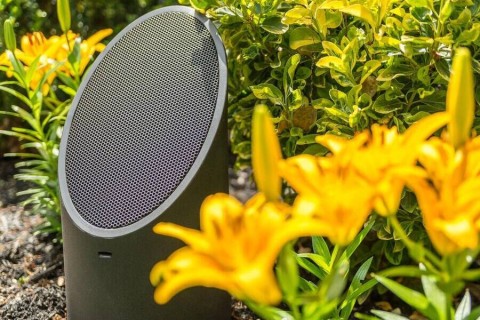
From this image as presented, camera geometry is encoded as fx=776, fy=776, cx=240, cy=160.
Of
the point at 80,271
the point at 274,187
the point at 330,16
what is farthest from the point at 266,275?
the point at 330,16

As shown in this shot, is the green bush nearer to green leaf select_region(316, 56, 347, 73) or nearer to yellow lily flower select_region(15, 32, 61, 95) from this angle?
green leaf select_region(316, 56, 347, 73)

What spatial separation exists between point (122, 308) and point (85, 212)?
0.77ft

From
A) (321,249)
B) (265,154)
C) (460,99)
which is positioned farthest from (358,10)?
(265,154)

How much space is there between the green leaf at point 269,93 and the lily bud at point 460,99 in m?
0.98

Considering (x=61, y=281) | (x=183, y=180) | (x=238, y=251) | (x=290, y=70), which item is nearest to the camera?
(x=238, y=251)

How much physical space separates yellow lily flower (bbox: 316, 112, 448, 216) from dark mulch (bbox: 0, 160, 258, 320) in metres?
1.16

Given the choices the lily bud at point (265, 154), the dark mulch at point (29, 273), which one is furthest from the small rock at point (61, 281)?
the lily bud at point (265, 154)

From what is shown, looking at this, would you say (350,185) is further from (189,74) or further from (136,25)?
(136,25)

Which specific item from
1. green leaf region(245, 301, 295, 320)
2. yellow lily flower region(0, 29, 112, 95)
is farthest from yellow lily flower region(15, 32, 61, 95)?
green leaf region(245, 301, 295, 320)

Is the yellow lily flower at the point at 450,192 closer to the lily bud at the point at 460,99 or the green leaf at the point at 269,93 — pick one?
the lily bud at the point at 460,99

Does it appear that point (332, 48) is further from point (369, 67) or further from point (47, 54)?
point (47, 54)

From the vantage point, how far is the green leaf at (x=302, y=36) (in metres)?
2.07

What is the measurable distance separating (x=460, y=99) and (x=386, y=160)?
138mm

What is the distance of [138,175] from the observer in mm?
1767
